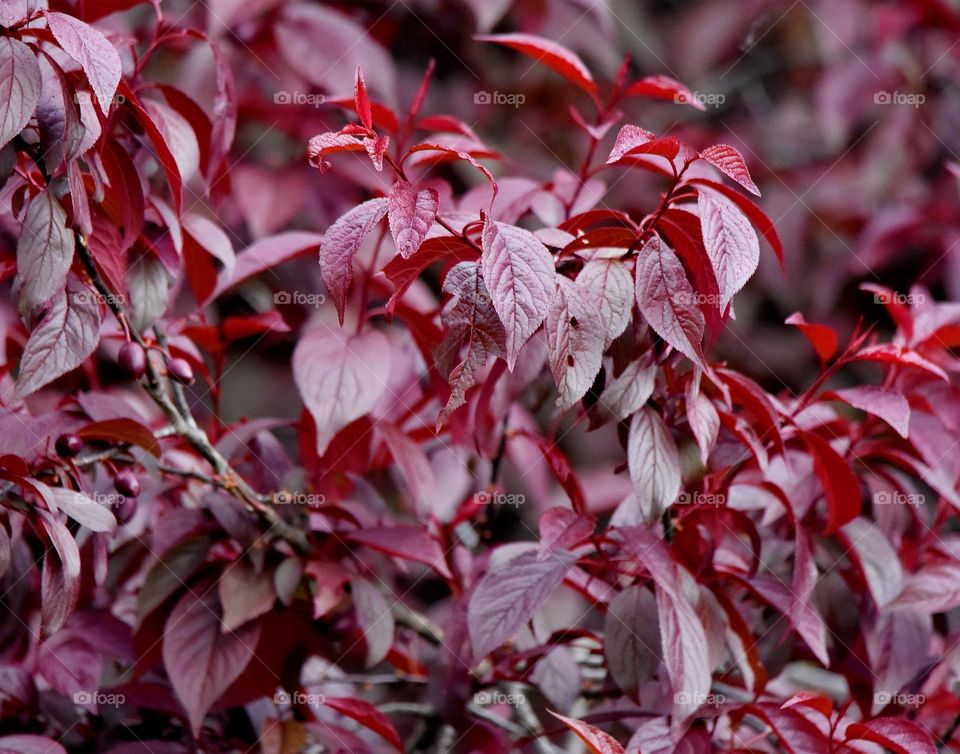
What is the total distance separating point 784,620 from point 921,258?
1253 mm

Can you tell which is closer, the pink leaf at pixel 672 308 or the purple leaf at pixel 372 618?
the pink leaf at pixel 672 308

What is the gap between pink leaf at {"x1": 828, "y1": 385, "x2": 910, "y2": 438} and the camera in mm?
999

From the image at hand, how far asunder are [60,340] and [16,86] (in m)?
0.22

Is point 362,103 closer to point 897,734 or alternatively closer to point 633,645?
point 633,645

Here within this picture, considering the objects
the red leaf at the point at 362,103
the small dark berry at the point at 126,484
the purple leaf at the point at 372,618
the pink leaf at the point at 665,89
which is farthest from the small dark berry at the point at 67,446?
the pink leaf at the point at 665,89

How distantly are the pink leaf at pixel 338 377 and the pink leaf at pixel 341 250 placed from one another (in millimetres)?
225

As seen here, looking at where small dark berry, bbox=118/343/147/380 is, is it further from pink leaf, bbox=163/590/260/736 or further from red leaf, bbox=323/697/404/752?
red leaf, bbox=323/697/404/752

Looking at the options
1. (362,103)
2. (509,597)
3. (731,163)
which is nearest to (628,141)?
(731,163)

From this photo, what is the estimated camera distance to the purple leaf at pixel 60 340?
2.85 feet

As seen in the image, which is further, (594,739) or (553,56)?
(553,56)

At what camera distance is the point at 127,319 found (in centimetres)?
98

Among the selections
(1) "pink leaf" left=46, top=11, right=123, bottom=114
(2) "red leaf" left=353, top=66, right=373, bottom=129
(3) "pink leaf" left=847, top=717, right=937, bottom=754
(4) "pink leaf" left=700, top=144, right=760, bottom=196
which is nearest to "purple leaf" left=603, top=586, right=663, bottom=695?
(3) "pink leaf" left=847, top=717, right=937, bottom=754

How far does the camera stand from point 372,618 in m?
1.08

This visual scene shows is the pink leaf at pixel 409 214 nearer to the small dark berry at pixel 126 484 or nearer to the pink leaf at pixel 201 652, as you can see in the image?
the small dark berry at pixel 126 484
